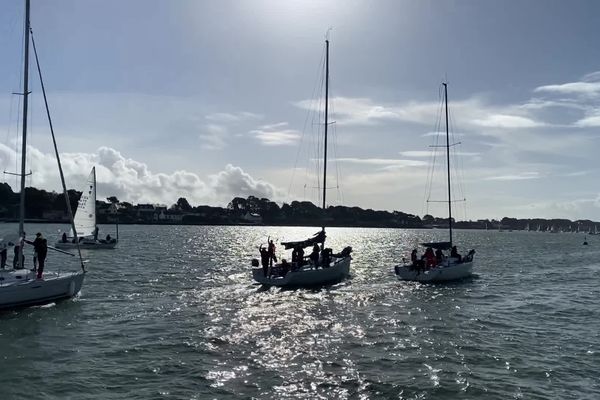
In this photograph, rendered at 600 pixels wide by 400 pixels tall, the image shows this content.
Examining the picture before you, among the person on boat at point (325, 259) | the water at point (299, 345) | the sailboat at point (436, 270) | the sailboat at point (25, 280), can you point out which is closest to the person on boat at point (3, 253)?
the sailboat at point (25, 280)

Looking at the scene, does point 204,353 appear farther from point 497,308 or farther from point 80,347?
point 497,308

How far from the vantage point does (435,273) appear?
36781 mm

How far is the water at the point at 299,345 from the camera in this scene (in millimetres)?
13406

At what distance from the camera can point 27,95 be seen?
970 inches

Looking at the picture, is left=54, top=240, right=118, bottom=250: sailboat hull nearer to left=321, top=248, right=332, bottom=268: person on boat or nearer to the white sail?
the white sail

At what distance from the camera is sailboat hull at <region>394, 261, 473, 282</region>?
36750 mm

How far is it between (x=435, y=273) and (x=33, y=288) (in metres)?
25.2

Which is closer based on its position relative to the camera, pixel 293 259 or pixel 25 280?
pixel 25 280

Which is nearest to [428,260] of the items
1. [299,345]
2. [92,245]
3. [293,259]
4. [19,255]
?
[293,259]

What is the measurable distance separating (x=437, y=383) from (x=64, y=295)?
59.4ft

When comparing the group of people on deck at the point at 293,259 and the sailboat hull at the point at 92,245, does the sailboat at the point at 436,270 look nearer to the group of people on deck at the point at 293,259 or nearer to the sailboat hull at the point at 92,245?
the group of people on deck at the point at 293,259

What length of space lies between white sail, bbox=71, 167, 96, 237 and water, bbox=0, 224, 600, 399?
3618 cm

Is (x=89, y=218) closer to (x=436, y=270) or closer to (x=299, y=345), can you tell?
(x=436, y=270)

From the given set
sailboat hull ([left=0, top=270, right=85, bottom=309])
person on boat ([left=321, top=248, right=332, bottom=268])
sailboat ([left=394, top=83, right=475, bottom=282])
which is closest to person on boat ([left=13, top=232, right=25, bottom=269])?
sailboat hull ([left=0, top=270, right=85, bottom=309])
